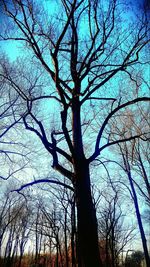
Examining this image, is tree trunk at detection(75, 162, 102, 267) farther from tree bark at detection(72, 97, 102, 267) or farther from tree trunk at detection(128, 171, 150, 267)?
tree trunk at detection(128, 171, 150, 267)

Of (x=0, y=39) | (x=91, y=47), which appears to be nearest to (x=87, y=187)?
(x=91, y=47)

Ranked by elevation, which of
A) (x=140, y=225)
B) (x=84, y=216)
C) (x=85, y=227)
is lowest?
(x=85, y=227)

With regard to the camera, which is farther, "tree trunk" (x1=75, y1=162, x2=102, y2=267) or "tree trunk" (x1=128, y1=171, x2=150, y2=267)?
"tree trunk" (x1=128, y1=171, x2=150, y2=267)

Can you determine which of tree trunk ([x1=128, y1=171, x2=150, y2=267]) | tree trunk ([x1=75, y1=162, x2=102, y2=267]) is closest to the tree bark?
tree trunk ([x1=75, y1=162, x2=102, y2=267])

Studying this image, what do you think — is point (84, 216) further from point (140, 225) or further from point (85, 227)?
point (140, 225)

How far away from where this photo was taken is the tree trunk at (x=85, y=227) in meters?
3.01

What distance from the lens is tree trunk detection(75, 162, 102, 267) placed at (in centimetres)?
301

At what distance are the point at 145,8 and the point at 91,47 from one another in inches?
65.4

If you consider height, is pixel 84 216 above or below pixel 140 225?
below

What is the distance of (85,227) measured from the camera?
321 centimetres

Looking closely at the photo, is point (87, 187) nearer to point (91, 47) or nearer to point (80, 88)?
point (80, 88)

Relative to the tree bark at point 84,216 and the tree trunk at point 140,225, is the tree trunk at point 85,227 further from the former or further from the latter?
the tree trunk at point 140,225

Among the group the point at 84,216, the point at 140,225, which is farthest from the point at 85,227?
the point at 140,225

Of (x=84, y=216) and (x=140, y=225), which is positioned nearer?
(x=84, y=216)
